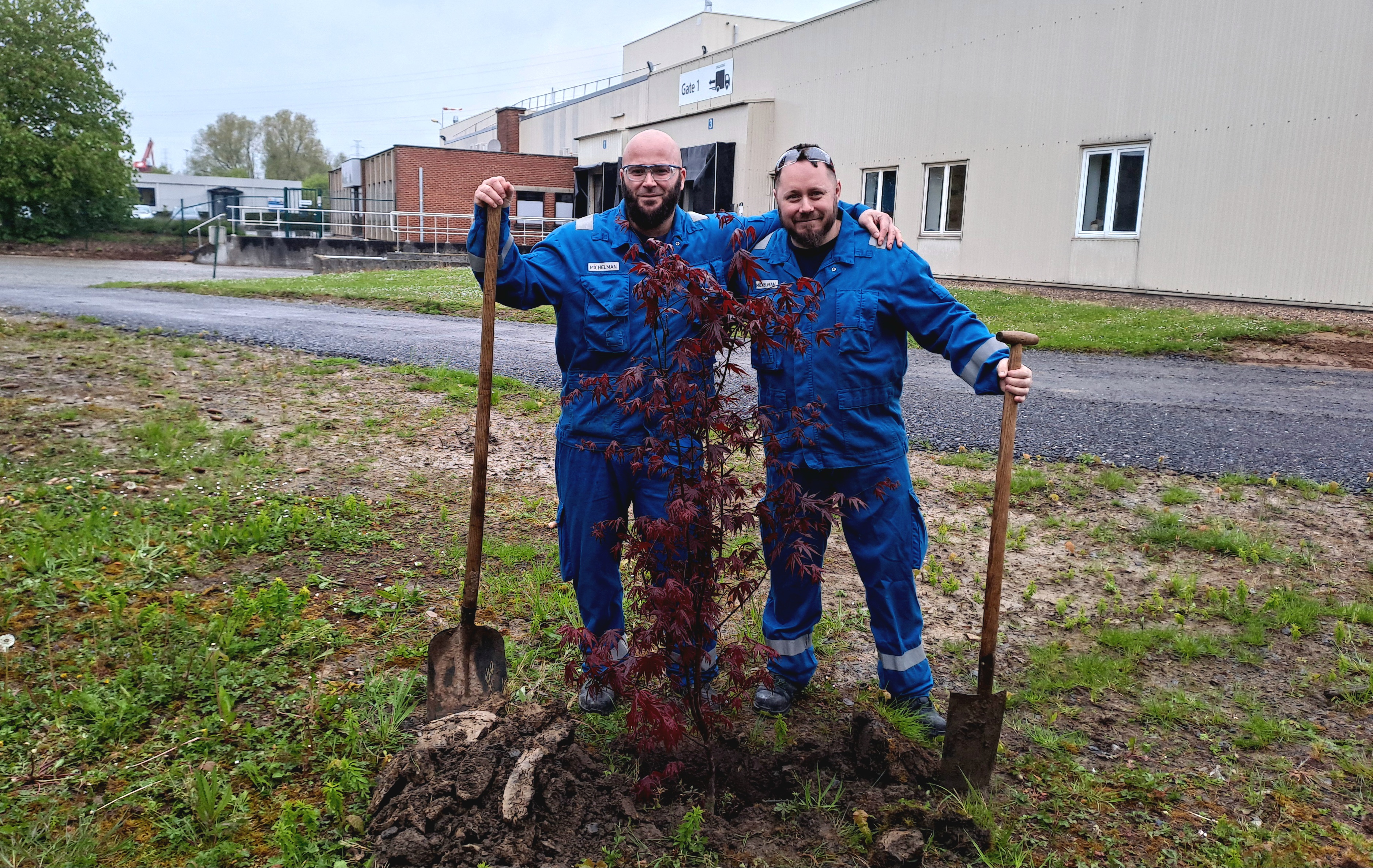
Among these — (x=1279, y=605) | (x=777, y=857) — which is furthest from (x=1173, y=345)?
(x=777, y=857)

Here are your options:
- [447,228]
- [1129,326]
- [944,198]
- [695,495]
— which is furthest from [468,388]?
[447,228]

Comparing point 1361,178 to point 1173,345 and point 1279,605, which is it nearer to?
point 1173,345

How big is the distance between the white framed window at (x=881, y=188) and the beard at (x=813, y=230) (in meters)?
19.1

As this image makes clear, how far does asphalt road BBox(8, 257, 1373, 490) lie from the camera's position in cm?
717

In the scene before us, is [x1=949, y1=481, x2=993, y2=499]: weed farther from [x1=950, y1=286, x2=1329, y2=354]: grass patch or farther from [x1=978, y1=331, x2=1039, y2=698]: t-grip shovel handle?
[x1=950, y1=286, x2=1329, y2=354]: grass patch

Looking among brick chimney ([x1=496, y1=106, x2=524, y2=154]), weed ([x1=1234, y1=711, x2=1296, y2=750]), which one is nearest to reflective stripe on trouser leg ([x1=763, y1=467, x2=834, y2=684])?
weed ([x1=1234, y1=711, x2=1296, y2=750])

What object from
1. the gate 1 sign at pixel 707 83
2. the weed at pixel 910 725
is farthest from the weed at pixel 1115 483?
the gate 1 sign at pixel 707 83

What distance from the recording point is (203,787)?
2.91 m

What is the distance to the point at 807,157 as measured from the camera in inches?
128

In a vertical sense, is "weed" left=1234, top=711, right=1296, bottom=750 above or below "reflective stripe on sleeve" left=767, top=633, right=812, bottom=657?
below

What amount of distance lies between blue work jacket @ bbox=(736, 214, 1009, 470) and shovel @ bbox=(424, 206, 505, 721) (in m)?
1.04

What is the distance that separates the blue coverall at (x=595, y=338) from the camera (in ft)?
11.1

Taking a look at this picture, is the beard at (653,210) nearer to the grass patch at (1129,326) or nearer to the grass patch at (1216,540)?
the grass patch at (1216,540)

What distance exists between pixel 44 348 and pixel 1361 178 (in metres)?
16.0
